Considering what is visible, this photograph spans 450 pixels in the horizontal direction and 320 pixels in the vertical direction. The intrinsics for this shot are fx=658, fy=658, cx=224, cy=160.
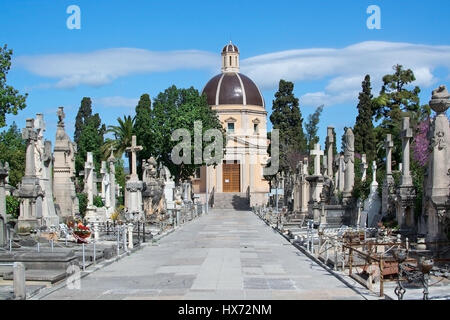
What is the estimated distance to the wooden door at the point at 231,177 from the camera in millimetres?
87625

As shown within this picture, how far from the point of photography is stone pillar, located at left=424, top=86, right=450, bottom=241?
1608cm

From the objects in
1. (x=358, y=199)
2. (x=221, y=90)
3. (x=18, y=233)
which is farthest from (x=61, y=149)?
(x=221, y=90)

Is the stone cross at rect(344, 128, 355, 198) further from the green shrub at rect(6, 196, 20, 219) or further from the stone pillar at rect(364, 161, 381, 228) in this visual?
the green shrub at rect(6, 196, 20, 219)

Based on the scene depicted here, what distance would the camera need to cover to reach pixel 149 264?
687 inches

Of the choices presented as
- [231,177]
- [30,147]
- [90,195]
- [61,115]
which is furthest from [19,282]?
[231,177]

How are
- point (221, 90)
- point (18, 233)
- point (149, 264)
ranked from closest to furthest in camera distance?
point (149, 264) < point (18, 233) < point (221, 90)

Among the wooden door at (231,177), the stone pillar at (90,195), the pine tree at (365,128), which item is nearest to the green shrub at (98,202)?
the stone pillar at (90,195)

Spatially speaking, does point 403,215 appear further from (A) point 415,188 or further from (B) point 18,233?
(B) point 18,233

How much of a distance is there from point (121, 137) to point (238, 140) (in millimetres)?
22855

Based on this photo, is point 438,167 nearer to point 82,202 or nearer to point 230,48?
point 82,202

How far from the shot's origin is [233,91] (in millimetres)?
91438

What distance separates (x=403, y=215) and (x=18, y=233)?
12818 millimetres

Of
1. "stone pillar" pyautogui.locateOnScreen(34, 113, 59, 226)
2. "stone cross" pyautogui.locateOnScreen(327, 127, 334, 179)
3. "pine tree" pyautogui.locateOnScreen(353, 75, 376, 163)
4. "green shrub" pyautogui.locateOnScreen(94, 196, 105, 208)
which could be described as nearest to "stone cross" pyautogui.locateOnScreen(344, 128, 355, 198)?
"stone cross" pyautogui.locateOnScreen(327, 127, 334, 179)

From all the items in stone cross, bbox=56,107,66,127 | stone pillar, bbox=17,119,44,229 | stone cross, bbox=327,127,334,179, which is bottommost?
stone pillar, bbox=17,119,44,229
